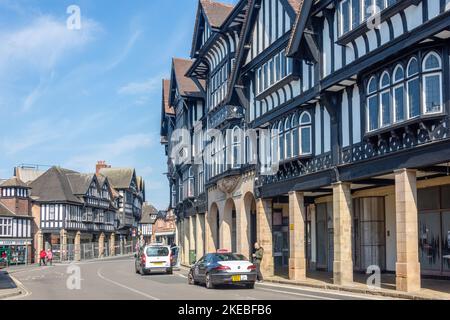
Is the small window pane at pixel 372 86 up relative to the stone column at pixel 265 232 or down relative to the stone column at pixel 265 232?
up

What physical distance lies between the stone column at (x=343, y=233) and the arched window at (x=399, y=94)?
444 centimetres

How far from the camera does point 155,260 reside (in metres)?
34.2

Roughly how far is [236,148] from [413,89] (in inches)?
664

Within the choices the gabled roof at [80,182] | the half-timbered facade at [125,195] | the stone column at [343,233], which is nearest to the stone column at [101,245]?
the gabled roof at [80,182]

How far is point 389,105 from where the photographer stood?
2028 centimetres

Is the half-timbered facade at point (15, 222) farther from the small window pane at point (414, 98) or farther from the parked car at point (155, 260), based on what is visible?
the small window pane at point (414, 98)

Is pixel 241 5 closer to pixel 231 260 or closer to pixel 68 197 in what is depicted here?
pixel 231 260

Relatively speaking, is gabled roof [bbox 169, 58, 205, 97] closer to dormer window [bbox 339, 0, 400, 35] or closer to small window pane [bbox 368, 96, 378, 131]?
dormer window [bbox 339, 0, 400, 35]

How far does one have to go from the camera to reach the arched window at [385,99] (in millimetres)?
20370

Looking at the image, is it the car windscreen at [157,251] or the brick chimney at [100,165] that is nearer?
the car windscreen at [157,251]

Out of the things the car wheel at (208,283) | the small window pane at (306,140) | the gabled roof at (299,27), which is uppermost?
the gabled roof at (299,27)

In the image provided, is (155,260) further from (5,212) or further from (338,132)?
(5,212)

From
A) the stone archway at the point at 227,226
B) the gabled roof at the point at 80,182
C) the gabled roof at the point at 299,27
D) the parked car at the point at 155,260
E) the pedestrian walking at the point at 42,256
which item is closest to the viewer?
the gabled roof at the point at 299,27

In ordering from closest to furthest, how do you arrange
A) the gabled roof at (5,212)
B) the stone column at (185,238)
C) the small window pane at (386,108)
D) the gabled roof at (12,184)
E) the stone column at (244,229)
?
the small window pane at (386,108) < the stone column at (244,229) < the stone column at (185,238) < the gabled roof at (5,212) < the gabled roof at (12,184)
